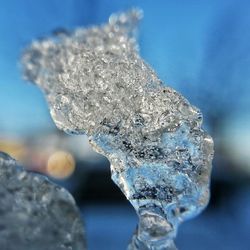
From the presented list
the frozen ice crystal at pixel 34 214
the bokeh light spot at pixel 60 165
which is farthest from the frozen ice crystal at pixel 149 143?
the bokeh light spot at pixel 60 165

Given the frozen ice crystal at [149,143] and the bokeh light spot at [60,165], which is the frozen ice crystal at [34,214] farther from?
the bokeh light spot at [60,165]

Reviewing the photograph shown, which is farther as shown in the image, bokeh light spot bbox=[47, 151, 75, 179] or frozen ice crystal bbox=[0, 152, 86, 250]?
bokeh light spot bbox=[47, 151, 75, 179]

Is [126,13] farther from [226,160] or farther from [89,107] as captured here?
[226,160]

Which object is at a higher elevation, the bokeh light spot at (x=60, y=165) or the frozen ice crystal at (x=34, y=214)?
the bokeh light spot at (x=60, y=165)

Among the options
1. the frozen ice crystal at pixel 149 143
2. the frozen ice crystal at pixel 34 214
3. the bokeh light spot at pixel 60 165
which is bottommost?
the frozen ice crystal at pixel 34 214

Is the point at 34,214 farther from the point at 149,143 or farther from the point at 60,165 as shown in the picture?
the point at 60,165

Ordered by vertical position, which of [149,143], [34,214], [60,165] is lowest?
[34,214]

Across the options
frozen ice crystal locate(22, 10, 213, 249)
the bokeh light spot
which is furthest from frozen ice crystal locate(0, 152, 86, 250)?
the bokeh light spot

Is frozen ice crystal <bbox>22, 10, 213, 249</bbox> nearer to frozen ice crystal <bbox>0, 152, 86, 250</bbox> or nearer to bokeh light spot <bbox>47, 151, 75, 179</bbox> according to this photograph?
frozen ice crystal <bbox>0, 152, 86, 250</bbox>

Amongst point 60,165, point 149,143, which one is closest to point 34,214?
point 149,143
